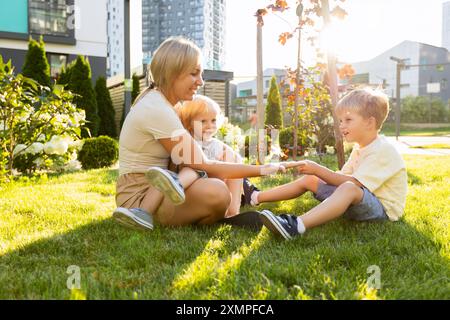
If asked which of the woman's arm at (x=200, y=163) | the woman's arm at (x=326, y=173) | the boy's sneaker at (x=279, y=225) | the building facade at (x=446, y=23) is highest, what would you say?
the building facade at (x=446, y=23)

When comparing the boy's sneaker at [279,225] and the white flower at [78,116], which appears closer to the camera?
the boy's sneaker at [279,225]

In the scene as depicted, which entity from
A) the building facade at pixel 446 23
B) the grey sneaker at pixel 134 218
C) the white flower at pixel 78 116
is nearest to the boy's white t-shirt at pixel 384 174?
the grey sneaker at pixel 134 218

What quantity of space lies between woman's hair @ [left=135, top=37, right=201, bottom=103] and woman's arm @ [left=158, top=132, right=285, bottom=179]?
1.17ft

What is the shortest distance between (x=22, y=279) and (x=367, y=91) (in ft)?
7.09

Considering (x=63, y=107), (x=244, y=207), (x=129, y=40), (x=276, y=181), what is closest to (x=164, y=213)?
(x=244, y=207)

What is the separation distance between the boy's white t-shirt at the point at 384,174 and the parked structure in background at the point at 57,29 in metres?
14.5

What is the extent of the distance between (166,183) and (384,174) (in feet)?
4.34

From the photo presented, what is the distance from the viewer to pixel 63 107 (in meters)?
4.59

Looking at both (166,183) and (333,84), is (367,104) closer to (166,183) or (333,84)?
(166,183)

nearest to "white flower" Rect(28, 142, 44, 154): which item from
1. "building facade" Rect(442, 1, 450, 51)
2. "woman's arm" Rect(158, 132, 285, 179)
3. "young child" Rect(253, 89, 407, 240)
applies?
"woman's arm" Rect(158, 132, 285, 179)

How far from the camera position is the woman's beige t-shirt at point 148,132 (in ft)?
7.69

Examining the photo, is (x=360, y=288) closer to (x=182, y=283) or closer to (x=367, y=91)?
(x=182, y=283)

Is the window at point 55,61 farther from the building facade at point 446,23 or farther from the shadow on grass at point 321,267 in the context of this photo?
the building facade at point 446,23
